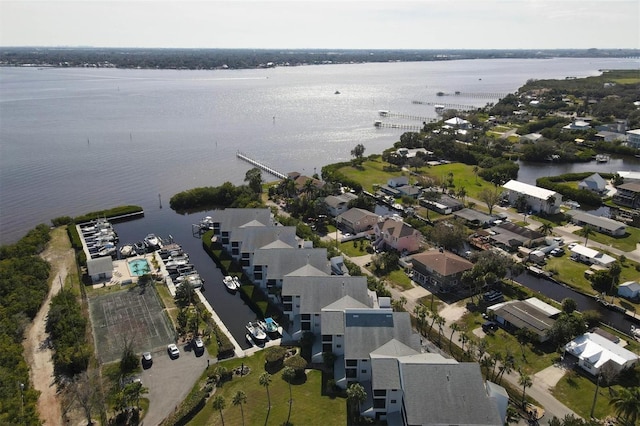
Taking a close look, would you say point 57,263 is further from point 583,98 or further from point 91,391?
point 583,98

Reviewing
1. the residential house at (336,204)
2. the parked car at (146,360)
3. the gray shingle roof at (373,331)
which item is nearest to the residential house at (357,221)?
the residential house at (336,204)

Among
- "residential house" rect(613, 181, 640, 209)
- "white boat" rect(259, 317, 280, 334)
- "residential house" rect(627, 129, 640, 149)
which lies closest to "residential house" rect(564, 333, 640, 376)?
"white boat" rect(259, 317, 280, 334)

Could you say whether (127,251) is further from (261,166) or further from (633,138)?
(633,138)

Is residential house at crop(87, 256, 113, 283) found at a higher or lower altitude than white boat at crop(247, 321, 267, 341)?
higher

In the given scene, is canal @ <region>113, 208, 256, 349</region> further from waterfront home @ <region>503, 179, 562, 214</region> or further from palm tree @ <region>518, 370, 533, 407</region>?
waterfront home @ <region>503, 179, 562, 214</region>

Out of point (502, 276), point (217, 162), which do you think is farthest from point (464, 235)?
point (217, 162)

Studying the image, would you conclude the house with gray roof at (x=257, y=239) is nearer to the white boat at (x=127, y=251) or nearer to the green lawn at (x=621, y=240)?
the white boat at (x=127, y=251)

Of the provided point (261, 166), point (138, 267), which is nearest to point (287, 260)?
point (138, 267)
